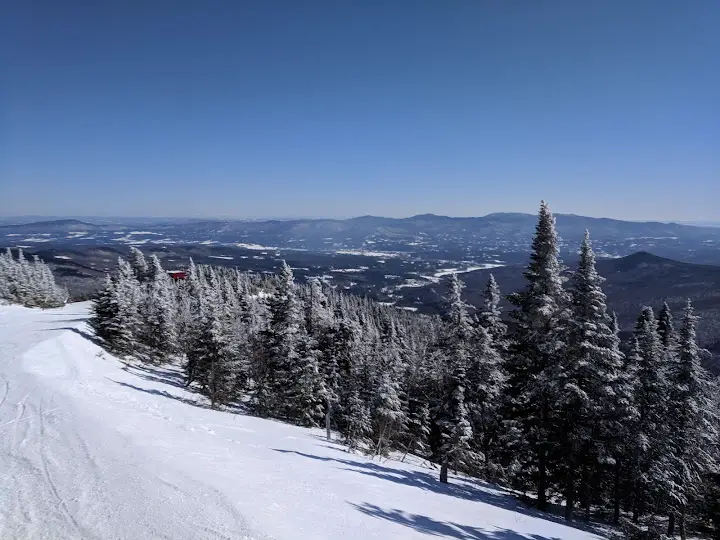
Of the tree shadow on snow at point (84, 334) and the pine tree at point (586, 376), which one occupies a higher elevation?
the pine tree at point (586, 376)

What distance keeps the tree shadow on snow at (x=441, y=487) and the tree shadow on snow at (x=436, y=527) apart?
461 centimetres

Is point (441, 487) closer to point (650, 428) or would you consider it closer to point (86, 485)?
point (650, 428)

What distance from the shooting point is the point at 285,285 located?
32.7 meters

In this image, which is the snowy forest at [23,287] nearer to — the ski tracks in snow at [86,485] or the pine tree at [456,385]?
the ski tracks in snow at [86,485]

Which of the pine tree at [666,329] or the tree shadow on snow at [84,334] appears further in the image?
the tree shadow on snow at [84,334]

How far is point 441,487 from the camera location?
20.2 m

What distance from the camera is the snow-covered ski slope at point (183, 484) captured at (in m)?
8.92

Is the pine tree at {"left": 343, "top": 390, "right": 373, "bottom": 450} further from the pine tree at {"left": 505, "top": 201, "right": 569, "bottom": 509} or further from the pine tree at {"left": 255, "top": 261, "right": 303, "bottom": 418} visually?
the pine tree at {"left": 505, "top": 201, "right": 569, "bottom": 509}

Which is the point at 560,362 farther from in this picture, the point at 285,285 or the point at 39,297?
the point at 39,297

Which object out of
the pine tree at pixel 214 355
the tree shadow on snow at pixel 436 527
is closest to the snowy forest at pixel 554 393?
the pine tree at pixel 214 355

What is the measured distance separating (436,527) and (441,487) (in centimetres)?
800

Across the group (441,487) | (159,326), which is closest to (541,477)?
(441,487)

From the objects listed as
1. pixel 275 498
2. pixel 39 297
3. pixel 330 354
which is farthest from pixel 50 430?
pixel 39 297

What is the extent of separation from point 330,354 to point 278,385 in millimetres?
5621
